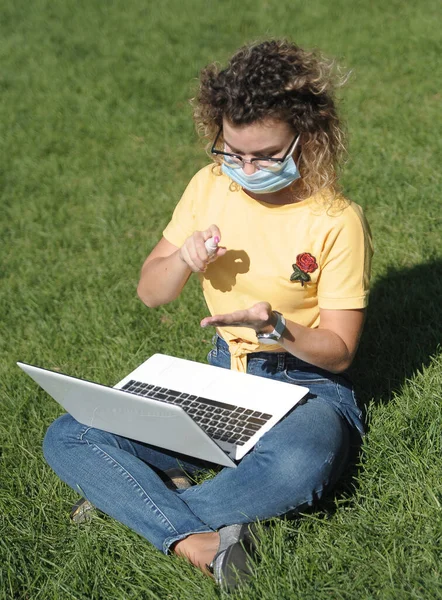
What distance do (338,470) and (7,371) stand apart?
191cm

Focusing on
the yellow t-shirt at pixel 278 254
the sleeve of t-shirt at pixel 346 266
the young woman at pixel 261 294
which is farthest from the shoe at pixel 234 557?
the sleeve of t-shirt at pixel 346 266

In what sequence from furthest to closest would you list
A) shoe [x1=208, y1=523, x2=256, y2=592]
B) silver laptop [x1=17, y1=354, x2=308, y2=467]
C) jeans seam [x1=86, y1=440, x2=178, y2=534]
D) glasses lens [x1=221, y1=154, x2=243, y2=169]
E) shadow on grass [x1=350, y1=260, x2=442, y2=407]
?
1. shadow on grass [x1=350, y1=260, x2=442, y2=407]
2. glasses lens [x1=221, y1=154, x2=243, y2=169]
3. jeans seam [x1=86, y1=440, x2=178, y2=534]
4. silver laptop [x1=17, y1=354, x2=308, y2=467]
5. shoe [x1=208, y1=523, x2=256, y2=592]

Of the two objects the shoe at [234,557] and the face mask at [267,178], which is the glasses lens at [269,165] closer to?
the face mask at [267,178]

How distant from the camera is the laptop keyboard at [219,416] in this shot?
2857mm

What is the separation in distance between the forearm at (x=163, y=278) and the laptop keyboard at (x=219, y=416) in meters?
0.35

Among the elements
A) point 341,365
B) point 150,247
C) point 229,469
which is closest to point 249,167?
point 341,365

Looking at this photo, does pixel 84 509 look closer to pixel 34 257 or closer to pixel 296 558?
pixel 296 558

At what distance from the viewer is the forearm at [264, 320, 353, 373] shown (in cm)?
279

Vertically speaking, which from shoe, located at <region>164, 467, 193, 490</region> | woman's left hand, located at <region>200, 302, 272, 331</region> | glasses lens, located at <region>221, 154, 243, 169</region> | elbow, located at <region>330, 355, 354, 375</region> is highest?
glasses lens, located at <region>221, 154, 243, 169</region>

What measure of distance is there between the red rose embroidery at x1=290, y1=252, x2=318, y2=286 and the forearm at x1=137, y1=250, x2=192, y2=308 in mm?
395

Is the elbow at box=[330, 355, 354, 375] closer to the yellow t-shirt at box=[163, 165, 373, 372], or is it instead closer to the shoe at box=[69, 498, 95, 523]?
the yellow t-shirt at box=[163, 165, 373, 372]

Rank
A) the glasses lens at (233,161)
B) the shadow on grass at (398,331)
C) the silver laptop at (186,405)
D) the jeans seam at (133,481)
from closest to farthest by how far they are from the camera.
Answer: the silver laptop at (186,405)
the jeans seam at (133,481)
the glasses lens at (233,161)
the shadow on grass at (398,331)

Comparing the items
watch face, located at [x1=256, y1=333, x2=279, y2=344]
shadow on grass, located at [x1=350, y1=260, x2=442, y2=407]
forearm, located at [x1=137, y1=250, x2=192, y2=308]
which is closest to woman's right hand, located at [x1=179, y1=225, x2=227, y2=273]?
forearm, located at [x1=137, y1=250, x2=192, y2=308]

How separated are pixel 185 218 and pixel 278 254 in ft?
1.44
